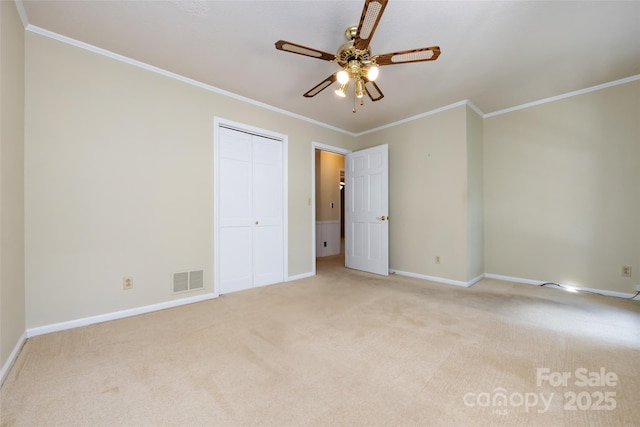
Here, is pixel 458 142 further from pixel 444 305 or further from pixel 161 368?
pixel 161 368

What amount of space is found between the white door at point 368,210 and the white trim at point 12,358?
12.8 feet

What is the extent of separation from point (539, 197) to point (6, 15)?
5513mm

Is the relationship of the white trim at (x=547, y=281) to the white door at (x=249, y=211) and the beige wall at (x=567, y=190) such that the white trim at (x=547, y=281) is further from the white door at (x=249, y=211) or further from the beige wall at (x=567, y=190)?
the white door at (x=249, y=211)

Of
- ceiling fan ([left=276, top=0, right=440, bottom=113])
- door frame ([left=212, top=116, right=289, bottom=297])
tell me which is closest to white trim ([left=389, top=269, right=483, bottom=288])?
door frame ([left=212, top=116, right=289, bottom=297])

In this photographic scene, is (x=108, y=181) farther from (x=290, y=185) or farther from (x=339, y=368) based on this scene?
(x=339, y=368)

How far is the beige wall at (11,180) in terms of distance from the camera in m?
1.61

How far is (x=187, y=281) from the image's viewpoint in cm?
288

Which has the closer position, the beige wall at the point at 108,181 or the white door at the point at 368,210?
the beige wall at the point at 108,181

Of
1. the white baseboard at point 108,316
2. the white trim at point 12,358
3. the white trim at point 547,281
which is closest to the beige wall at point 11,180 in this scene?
the white trim at point 12,358

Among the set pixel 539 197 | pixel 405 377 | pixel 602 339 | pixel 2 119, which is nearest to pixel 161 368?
pixel 405 377

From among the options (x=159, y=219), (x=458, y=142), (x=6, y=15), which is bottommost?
(x=159, y=219)

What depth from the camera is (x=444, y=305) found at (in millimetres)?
2770

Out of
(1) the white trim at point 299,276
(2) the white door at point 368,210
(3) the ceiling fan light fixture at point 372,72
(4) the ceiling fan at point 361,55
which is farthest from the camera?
(2) the white door at point 368,210

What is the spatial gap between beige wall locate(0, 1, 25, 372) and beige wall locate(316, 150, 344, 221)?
4.70 m
